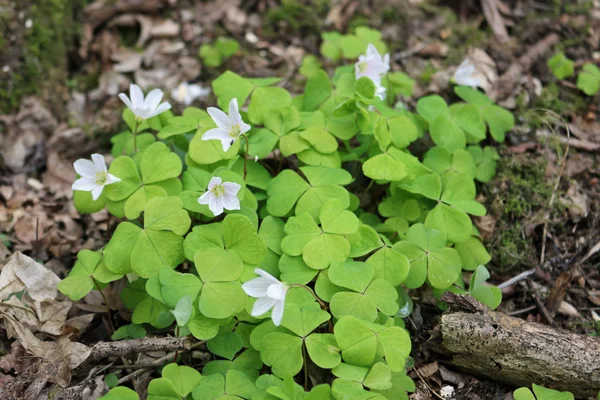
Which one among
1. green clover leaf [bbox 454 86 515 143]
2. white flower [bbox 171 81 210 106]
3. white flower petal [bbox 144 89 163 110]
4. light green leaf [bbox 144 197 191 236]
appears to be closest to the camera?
light green leaf [bbox 144 197 191 236]

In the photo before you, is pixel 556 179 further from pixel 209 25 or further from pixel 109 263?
pixel 209 25

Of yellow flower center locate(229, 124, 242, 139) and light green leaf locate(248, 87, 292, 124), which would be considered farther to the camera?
light green leaf locate(248, 87, 292, 124)

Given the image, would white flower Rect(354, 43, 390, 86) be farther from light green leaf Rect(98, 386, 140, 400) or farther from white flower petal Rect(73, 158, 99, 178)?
light green leaf Rect(98, 386, 140, 400)

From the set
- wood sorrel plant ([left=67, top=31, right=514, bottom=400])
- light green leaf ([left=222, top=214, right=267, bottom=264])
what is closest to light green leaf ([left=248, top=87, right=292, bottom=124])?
wood sorrel plant ([left=67, top=31, right=514, bottom=400])

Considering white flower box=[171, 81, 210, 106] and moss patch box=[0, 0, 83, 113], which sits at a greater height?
moss patch box=[0, 0, 83, 113]


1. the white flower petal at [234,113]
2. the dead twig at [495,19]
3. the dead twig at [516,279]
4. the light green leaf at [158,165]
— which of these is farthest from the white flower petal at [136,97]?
the dead twig at [495,19]

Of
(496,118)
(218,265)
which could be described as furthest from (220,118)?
(496,118)
